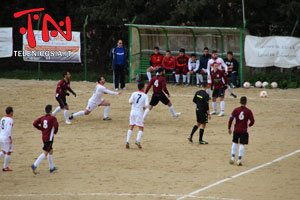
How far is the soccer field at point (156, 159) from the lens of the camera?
36.9 feet

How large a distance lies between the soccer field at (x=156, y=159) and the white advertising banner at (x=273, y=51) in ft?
14.2

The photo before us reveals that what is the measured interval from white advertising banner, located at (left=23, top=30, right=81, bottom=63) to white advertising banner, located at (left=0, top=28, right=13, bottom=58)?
0.95 meters

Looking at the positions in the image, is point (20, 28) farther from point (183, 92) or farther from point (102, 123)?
point (102, 123)

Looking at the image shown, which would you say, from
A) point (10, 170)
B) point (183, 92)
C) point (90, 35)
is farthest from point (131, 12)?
point (10, 170)

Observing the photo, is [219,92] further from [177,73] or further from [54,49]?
[54,49]

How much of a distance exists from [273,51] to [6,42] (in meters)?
14.2

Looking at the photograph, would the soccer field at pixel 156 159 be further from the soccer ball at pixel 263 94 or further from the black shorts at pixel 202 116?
the soccer ball at pixel 263 94

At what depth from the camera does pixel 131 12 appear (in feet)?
106

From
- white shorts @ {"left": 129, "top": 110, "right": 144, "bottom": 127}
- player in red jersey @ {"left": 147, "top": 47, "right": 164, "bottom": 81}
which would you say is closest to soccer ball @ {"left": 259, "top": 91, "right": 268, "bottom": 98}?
player in red jersey @ {"left": 147, "top": 47, "right": 164, "bottom": 81}

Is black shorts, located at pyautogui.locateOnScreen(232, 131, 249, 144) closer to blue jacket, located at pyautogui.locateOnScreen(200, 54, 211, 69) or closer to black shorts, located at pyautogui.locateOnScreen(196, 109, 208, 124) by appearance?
black shorts, located at pyautogui.locateOnScreen(196, 109, 208, 124)

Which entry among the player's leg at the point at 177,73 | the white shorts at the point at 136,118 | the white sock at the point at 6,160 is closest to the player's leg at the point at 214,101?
the white shorts at the point at 136,118

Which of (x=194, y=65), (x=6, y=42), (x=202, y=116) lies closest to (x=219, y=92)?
(x=202, y=116)

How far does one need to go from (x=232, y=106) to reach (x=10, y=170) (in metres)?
11.4

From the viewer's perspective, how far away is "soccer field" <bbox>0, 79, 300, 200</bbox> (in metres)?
11.3
